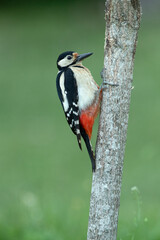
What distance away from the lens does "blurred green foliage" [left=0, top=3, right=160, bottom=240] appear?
19.7 ft

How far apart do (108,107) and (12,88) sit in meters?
9.84

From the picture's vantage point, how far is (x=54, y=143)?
10.4 meters

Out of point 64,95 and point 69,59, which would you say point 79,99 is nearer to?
point 64,95

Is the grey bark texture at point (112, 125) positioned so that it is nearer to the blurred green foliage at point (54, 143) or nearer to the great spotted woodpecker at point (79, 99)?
the blurred green foliage at point (54, 143)

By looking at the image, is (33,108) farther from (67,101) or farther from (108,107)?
(108,107)

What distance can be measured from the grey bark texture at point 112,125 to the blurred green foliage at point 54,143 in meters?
0.35

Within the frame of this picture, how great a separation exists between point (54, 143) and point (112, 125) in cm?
614

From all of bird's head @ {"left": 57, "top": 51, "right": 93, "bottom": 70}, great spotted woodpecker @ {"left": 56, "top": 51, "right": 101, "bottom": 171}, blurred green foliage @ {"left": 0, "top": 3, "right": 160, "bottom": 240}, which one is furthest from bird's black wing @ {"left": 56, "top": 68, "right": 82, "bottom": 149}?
blurred green foliage @ {"left": 0, "top": 3, "right": 160, "bottom": 240}

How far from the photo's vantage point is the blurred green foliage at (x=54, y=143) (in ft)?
19.7

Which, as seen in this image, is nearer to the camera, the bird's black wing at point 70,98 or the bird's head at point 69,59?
the bird's black wing at point 70,98

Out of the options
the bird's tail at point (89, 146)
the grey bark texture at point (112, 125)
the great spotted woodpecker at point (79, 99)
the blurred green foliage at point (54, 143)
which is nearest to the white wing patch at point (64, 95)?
the great spotted woodpecker at point (79, 99)

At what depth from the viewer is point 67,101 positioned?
202 inches

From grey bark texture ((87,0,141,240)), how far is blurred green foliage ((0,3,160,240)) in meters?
0.35

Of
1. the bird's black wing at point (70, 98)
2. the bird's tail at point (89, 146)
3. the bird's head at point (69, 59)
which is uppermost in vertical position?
the bird's head at point (69, 59)
